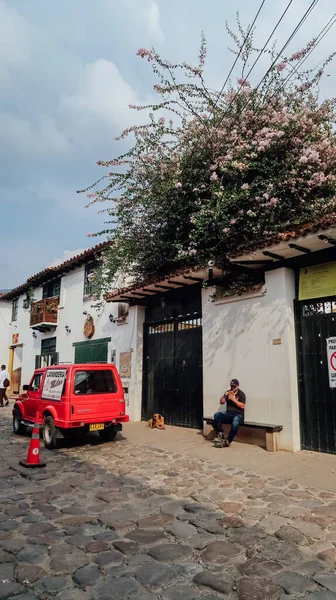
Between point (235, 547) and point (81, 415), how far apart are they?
5.08 metres

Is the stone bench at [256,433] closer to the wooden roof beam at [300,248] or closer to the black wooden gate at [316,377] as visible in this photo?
the black wooden gate at [316,377]

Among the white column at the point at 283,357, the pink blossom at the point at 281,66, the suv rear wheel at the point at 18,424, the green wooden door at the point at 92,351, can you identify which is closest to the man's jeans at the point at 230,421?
the white column at the point at 283,357

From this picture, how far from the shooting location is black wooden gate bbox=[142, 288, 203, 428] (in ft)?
34.2

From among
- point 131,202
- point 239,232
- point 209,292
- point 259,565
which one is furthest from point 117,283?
point 259,565

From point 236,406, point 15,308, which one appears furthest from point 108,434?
point 15,308

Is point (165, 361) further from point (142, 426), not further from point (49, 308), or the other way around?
point (49, 308)

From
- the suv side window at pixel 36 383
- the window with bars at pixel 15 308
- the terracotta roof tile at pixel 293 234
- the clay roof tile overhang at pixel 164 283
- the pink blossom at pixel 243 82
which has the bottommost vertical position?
the suv side window at pixel 36 383

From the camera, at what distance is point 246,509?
15.6 ft

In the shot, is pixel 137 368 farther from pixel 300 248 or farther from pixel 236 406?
pixel 300 248

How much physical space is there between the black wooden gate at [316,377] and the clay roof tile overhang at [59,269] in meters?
8.16

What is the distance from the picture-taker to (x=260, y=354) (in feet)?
27.3

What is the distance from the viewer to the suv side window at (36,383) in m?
9.84

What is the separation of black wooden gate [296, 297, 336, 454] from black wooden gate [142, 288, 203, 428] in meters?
3.15

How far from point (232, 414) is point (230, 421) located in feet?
0.60
